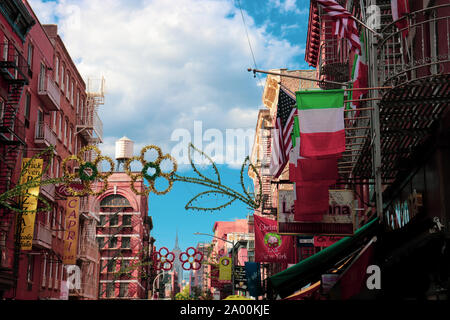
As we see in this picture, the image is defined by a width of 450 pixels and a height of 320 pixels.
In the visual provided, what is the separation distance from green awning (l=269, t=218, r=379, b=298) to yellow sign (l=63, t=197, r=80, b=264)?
33.5 meters

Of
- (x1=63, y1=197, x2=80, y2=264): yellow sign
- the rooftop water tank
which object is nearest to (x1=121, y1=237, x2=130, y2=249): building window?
the rooftop water tank

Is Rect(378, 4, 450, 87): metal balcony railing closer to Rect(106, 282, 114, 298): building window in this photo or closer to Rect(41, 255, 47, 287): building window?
Rect(41, 255, 47, 287): building window

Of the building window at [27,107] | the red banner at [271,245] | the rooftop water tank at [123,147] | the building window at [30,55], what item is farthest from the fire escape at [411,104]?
the rooftop water tank at [123,147]

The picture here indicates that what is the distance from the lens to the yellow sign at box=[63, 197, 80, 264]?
4403 centimetres

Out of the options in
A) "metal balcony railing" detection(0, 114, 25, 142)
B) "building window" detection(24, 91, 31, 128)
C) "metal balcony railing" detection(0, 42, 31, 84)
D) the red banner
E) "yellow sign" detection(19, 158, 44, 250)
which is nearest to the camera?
the red banner

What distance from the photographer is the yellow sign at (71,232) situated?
44031 millimetres

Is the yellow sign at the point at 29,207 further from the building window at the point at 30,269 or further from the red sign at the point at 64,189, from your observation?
the red sign at the point at 64,189

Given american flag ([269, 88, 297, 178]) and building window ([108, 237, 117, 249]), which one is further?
building window ([108, 237, 117, 249])

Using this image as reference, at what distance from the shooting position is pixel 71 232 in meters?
45.0

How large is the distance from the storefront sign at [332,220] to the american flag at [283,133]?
9.15ft

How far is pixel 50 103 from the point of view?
40938mm

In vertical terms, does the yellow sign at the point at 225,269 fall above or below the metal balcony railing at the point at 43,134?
below

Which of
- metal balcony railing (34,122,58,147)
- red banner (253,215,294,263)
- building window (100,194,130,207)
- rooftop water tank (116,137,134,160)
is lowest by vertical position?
red banner (253,215,294,263)
